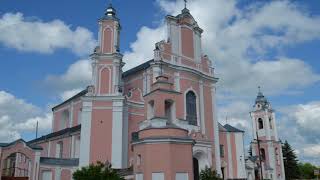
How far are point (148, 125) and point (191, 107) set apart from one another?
10.0m

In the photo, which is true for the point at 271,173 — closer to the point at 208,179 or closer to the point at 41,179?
the point at 208,179

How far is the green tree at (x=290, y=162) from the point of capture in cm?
6488

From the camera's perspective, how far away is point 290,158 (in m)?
66.8

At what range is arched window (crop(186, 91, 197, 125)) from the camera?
36.1 m

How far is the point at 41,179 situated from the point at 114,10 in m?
17.5

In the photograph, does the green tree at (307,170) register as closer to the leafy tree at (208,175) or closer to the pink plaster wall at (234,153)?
the pink plaster wall at (234,153)

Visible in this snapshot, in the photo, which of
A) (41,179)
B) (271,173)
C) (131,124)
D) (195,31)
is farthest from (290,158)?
(41,179)

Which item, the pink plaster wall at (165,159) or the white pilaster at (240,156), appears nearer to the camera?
the pink plaster wall at (165,159)

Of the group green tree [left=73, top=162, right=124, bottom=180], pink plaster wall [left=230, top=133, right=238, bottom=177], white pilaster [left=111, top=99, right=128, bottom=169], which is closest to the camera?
green tree [left=73, top=162, right=124, bottom=180]

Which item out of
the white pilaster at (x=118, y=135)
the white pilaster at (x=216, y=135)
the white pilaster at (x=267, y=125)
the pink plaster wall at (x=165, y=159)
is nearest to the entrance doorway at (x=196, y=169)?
the white pilaster at (x=216, y=135)

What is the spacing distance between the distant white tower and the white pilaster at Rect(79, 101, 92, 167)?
29.1 meters

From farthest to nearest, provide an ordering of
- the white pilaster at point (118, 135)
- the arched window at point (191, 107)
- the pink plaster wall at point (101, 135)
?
the arched window at point (191, 107) < the pink plaster wall at point (101, 135) < the white pilaster at point (118, 135)

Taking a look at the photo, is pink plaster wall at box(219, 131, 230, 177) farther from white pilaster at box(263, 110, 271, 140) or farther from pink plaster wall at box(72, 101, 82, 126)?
white pilaster at box(263, 110, 271, 140)

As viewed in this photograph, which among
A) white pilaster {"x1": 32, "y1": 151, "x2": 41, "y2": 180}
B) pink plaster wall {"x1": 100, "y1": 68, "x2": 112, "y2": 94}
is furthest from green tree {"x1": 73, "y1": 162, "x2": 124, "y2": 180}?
pink plaster wall {"x1": 100, "y1": 68, "x2": 112, "y2": 94}
